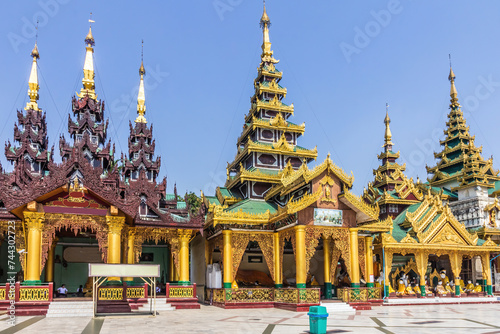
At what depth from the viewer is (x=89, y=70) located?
32.0 m

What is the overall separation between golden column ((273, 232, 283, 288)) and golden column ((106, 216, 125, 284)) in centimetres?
741

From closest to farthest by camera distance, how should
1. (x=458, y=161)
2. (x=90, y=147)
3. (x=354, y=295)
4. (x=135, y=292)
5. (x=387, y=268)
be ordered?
(x=135, y=292), (x=354, y=295), (x=387, y=268), (x=90, y=147), (x=458, y=161)

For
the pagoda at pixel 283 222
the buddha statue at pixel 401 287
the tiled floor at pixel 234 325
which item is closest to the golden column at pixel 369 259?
the pagoda at pixel 283 222

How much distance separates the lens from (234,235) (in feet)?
73.3

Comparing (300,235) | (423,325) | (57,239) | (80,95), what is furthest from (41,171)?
(423,325)

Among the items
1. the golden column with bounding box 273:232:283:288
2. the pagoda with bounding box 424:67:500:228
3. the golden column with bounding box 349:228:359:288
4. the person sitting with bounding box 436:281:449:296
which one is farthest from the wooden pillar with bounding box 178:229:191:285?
the pagoda with bounding box 424:67:500:228

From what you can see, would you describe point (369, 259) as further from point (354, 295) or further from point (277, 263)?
point (277, 263)

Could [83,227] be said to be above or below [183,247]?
above

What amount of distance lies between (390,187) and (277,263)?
19.3 m

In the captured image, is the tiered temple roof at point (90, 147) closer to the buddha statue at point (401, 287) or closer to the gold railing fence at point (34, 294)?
the gold railing fence at point (34, 294)

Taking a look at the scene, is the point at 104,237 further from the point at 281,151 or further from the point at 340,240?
the point at 281,151

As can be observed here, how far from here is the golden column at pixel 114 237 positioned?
1894cm

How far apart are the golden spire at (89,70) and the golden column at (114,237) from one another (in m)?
16.4

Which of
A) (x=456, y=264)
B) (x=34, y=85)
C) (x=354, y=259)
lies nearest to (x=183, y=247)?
(x=354, y=259)
